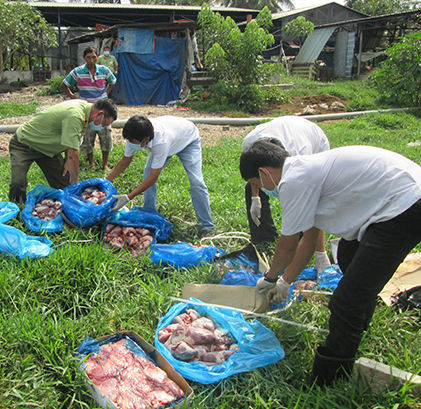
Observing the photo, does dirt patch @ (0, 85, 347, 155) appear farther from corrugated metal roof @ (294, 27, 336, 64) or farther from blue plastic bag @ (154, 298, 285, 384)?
corrugated metal roof @ (294, 27, 336, 64)

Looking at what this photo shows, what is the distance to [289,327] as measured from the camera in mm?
2529

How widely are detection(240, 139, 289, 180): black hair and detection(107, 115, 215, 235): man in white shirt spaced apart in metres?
1.63

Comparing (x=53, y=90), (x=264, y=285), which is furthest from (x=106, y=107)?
(x=53, y=90)

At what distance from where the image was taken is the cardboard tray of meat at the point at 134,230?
3.71 meters

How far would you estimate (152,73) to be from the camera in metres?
13.9

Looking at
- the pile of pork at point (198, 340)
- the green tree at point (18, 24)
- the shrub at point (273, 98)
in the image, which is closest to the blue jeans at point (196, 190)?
the pile of pork at point (198, 340)

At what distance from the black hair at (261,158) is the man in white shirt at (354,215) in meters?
0.12

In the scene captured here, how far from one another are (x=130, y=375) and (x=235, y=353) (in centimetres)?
62

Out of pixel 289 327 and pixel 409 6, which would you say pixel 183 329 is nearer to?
pixel 289 327

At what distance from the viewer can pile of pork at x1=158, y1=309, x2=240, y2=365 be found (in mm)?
2246

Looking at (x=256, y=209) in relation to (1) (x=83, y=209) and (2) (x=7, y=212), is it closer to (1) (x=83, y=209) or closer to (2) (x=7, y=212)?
(1) (x=83, y=209)

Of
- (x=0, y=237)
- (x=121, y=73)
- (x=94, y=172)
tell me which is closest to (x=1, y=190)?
(x=94, y=172)

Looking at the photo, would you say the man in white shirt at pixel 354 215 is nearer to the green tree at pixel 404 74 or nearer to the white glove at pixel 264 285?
the white glove at pixel 264 285

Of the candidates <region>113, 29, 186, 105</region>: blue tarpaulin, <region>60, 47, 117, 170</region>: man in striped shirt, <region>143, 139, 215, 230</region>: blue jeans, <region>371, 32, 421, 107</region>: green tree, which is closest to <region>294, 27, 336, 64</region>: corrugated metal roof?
<region>371, 32, 421, 107</region>: green tree
